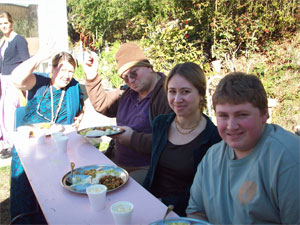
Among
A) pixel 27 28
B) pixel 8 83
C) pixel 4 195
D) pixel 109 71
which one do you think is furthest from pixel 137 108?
pixel 109 71

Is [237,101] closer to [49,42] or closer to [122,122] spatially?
[122,122]

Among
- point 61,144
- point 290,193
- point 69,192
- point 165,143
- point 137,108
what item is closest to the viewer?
point 290,193

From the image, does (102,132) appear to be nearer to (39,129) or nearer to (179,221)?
(39,129)

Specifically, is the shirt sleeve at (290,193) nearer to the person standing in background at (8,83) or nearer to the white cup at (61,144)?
the white cup at (61,144)

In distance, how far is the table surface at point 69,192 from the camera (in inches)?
55.5

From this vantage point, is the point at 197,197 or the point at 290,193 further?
the point at 197,197

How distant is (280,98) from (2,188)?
4564 millimetres

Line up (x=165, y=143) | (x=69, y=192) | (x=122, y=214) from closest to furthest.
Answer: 1. (x=122, y=214)
2. (x=69, y=192)
3. (x=165, y=143)

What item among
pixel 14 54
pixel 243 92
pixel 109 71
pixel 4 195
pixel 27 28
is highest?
pixel 27 28

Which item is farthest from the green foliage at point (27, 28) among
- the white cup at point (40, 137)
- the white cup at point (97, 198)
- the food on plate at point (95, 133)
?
the white cup at point (97, 198)

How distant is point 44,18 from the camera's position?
6480 millimetres

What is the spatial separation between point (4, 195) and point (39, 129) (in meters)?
1.35

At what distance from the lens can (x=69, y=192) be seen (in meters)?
1.67

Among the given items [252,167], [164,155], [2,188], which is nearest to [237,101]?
[252,167]
